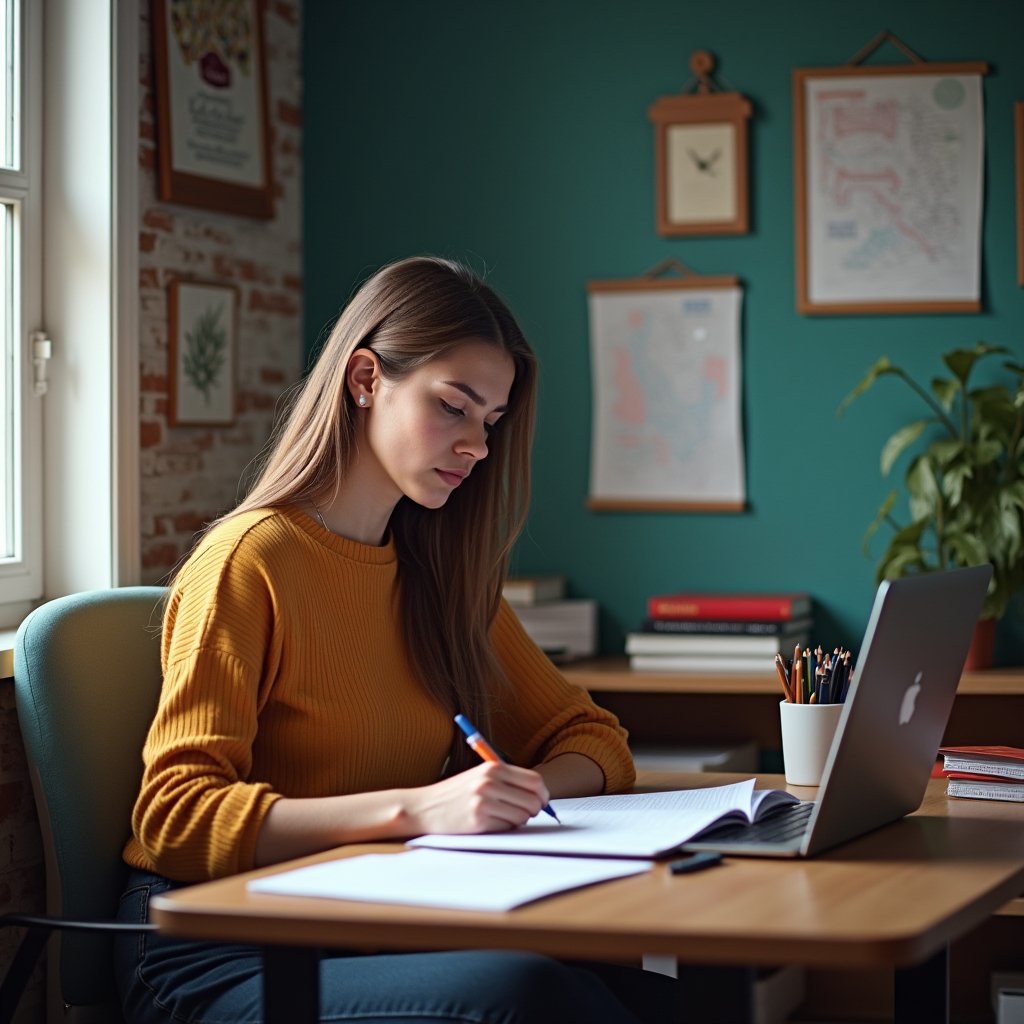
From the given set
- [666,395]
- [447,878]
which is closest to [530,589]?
[666,395]

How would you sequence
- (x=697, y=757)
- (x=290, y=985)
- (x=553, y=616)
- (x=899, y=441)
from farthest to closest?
(x=553, y=616), (x=899, y=441), (x=697, y=757), (x=290, y=985)

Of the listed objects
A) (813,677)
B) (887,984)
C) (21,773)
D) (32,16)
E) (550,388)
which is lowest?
(887,984)

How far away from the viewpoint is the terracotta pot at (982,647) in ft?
9.88

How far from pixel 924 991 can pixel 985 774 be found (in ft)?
1.01

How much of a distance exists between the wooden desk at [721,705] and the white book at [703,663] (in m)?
0.02

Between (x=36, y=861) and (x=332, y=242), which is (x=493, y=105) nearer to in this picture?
(x=332, y=242)

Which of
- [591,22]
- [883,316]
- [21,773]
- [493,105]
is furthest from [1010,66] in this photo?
[21,773]

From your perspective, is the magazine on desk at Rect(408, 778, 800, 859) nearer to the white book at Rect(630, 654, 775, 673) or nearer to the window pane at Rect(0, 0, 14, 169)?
the white book at Rect(630, 654, 775, 673)

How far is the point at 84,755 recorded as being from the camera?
81.4 inches

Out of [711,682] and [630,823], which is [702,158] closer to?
[711,682]

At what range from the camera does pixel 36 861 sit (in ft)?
8.06

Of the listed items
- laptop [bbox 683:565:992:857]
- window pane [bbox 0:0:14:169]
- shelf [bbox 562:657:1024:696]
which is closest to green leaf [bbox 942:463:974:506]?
shelf [bbox 562:657:1024:696]

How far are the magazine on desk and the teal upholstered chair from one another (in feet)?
2.09

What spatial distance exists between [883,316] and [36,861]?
2.03 meters
